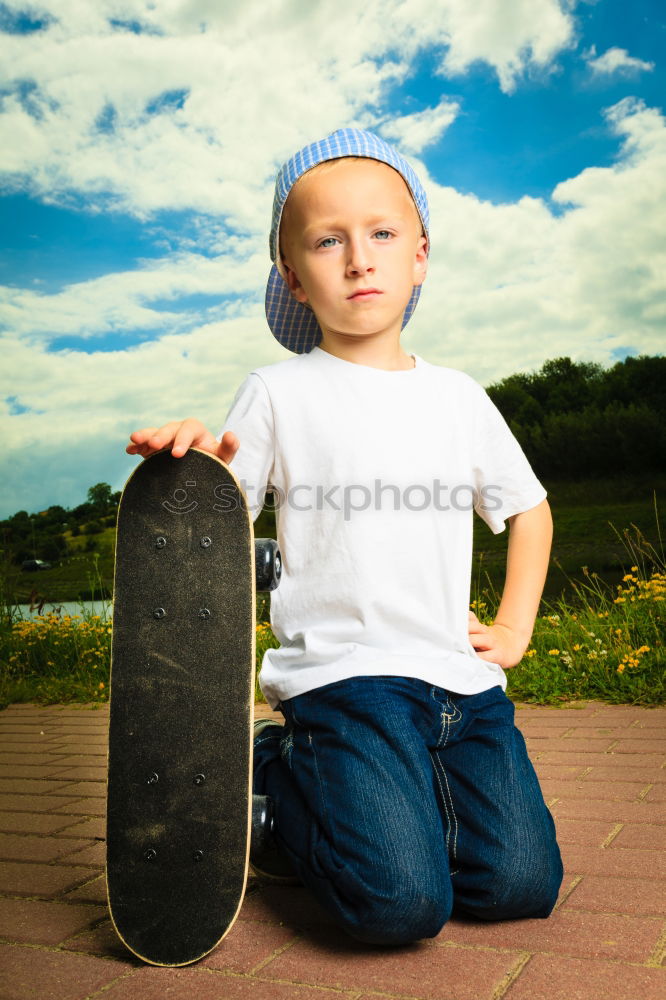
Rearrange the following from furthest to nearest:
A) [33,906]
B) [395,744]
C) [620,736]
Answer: [620,736] → [33,906] → [395,744]

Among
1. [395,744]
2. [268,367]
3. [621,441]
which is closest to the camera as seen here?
[395,744]

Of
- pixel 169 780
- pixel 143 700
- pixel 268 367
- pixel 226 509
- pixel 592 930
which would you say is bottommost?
pixel 592 930

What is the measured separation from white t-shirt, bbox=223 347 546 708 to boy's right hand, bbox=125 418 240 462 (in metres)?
0.22

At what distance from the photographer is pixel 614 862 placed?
72.6 inches

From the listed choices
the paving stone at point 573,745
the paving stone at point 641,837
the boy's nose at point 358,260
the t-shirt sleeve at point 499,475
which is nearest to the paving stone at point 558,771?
the paving stone at point 573,745

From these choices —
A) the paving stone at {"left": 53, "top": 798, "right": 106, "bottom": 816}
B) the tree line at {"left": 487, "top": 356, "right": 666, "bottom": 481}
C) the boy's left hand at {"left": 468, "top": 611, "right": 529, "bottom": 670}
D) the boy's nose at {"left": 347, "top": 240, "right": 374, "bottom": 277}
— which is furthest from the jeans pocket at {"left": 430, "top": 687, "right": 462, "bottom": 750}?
the tree line at {"left": 487, "top": 356, "right": 666, "bottom": 481}

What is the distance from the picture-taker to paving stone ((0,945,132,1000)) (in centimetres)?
140

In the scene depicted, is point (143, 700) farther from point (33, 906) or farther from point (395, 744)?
point (33, 906)

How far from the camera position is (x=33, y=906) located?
5.79 ft

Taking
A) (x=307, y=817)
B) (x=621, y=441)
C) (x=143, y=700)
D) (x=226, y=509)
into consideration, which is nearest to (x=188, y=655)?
(x=143, y=700)

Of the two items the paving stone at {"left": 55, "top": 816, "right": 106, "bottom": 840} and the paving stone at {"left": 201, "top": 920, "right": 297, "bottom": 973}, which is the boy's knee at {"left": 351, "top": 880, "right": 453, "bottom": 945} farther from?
the paving stone at {"left": 55, "top": 816, "right": 106, "bottom": 840}

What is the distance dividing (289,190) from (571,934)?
58.5 inches

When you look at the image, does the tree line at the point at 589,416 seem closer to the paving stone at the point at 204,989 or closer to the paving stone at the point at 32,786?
the paving stone at the point at 32,786

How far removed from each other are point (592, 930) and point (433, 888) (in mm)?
276
